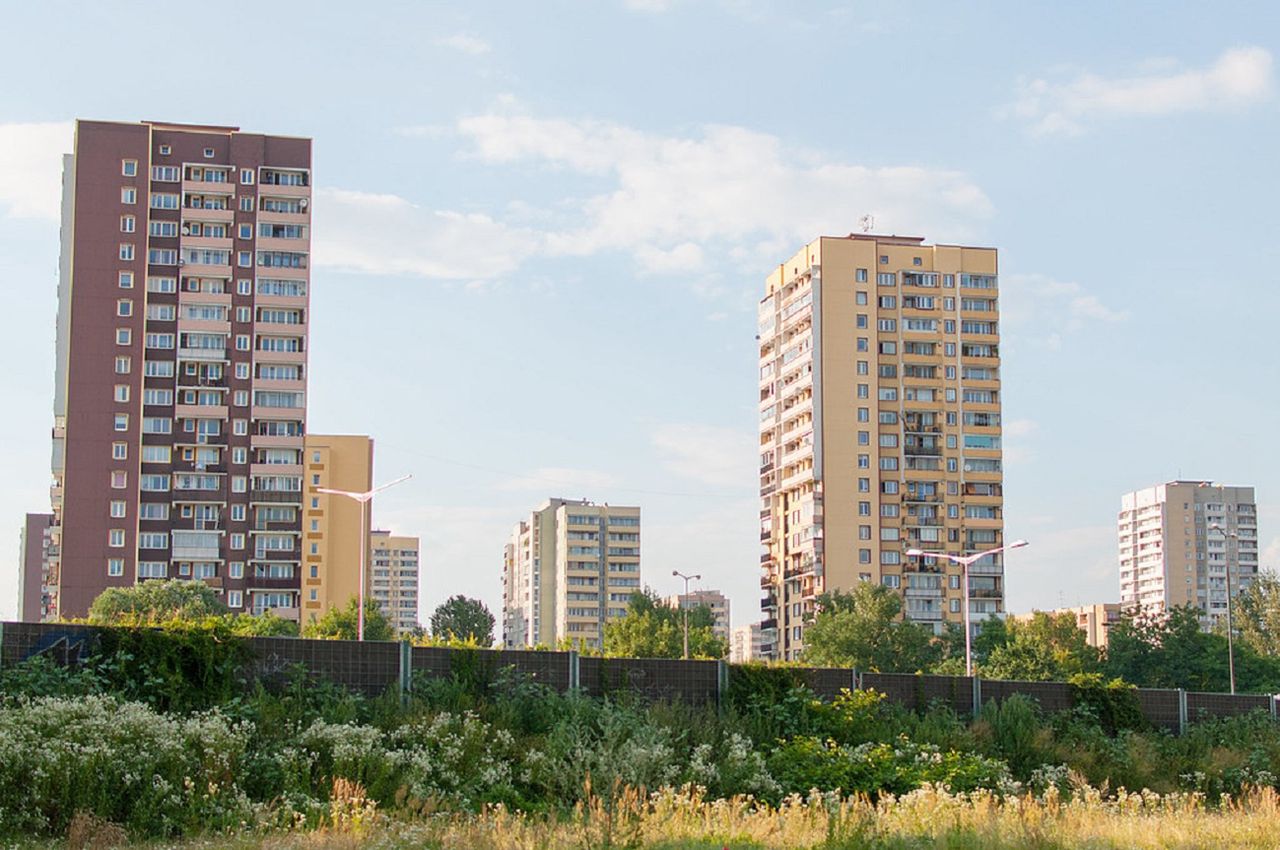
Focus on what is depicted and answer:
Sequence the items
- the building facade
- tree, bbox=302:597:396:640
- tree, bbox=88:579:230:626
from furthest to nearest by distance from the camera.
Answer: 1. the building facade
2. tree, bbox=302:597:396:640
3. tree, bbox=88:579:230:626

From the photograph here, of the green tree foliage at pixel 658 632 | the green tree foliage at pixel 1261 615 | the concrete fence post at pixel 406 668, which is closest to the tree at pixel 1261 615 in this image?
the green tree foliage at pixel 1261 615

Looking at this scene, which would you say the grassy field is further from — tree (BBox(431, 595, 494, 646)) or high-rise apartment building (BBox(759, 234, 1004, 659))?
tree (BBox(431, 595, 494, 646))

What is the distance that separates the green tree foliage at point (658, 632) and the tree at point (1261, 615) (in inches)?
1586

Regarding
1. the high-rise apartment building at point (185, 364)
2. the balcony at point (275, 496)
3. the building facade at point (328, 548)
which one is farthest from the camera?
the building facade at point (328, 548)

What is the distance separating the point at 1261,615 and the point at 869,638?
171 ft

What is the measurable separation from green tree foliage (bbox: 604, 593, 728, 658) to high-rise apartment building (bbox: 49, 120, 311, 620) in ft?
80.9

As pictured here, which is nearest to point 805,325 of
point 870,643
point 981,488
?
point 981,488

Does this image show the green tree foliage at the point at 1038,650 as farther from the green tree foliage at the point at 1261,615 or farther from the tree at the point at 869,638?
the green tree foliage at the point at 1261,615

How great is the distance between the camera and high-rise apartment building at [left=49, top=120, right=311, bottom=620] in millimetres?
117438

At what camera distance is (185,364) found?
120m

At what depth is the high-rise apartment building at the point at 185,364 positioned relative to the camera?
117m

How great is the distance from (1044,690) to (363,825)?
21.9 metres

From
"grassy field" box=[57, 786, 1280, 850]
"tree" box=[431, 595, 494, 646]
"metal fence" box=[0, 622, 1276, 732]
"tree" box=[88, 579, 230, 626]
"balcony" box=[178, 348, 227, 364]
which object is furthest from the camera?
"tree" box=[431, 595, 494, 646]

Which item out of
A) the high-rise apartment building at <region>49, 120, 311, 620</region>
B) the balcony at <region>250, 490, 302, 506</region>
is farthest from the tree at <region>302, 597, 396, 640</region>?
the balcony at <region>250, 490, 302, 506</region>
